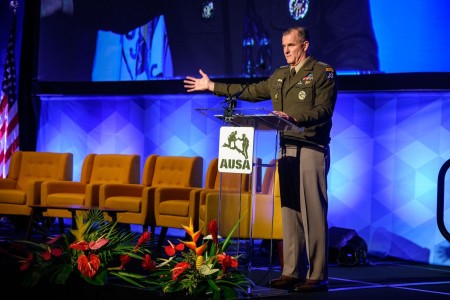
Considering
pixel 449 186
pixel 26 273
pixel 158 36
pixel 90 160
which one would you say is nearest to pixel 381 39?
pixel 449 186

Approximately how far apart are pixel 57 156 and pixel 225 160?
18.1 feet

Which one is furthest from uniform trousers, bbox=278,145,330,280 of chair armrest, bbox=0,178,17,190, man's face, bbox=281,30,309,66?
chair armrest, bbox=0,178,17,190

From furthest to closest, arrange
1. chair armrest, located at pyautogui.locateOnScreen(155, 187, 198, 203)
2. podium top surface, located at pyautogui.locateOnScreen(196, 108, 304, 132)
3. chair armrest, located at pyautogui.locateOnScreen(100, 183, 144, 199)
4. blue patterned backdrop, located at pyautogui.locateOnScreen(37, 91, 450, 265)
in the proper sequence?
chair armrest, located at pyautogui.locateOnScreen(100, 183, 144, 199), chair armrest, located at pyautogui.locateOnScreen(155, 187, 198, 203), blue patterned backdrop, located at pyautogui.locateOnScreen(37, 91, 450, 265), podium top surface, located at pyautogui.locateOnScreen(196, 108, 304, 132)

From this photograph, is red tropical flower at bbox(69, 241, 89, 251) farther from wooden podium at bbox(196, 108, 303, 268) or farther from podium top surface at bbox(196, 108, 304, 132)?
podium top surface at bbox(196, 108, 304, 132)

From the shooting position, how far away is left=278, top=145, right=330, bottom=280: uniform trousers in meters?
4.61

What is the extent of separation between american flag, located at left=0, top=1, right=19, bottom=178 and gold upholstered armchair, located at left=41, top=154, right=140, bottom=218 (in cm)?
187

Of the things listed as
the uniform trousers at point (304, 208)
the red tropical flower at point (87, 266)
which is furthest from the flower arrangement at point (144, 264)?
the uniform trousers at point (304, 208)

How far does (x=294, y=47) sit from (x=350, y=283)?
6.61 feet

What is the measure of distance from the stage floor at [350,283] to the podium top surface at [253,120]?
2.62 feet

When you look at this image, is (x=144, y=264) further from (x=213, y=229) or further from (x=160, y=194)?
(x=160, y=194)

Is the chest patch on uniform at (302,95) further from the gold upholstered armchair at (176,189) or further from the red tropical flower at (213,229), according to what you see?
the gold upholstered armchair at (176,189)

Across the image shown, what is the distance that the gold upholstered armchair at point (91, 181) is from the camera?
8.55m

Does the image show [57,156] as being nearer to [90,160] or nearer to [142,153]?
[90,160]

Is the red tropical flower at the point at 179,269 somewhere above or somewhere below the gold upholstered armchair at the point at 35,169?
below
